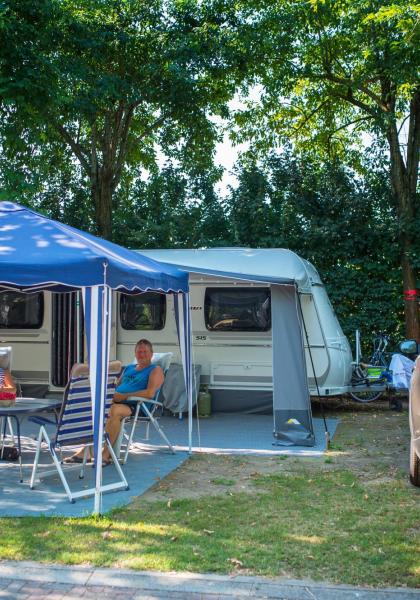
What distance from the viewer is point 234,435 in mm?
9391

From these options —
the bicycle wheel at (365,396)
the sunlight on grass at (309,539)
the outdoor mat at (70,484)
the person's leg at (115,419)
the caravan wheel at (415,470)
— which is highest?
the person's leg at (115,419)

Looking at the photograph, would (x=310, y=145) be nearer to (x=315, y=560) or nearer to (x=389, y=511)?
(x=389, y=511)

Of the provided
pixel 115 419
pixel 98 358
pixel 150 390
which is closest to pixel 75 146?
pixel 150 390

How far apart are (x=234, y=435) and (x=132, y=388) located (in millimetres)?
2016

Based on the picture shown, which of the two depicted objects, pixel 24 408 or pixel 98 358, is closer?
pixel 98 358

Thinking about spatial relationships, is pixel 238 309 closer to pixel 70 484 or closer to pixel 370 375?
pixel 370 375

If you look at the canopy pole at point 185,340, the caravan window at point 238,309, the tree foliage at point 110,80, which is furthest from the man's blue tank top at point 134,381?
the tree foliage at point 110,80

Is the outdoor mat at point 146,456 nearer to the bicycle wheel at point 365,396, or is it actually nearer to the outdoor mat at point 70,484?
the outdoor mat at point 70,484

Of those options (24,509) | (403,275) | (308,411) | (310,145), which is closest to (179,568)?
(24,509)

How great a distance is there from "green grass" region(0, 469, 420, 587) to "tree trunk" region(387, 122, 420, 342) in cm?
741

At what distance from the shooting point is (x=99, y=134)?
15148 millimetres

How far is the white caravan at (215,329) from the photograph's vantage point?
35.3 feet

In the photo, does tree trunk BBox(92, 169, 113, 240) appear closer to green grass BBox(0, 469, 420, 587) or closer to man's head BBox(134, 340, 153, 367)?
man's head BBox(134, 340, 153, 367)

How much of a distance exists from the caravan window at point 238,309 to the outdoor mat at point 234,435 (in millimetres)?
1375
